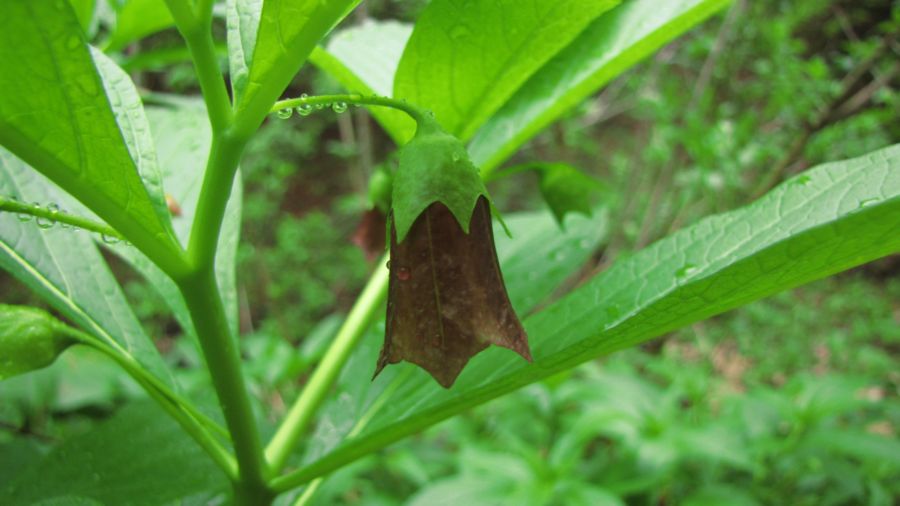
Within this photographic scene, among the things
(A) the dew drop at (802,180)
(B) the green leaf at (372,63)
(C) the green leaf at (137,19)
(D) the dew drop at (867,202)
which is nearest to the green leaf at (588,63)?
(B) the green leaf at (372,63)

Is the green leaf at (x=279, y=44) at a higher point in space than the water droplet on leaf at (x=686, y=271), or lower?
higher

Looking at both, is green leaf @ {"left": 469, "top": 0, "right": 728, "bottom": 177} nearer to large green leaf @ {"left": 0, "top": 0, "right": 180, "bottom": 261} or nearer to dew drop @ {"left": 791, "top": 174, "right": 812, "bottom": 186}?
dew drop @ {"left": 791, "top": 174, "right": 812, "bottom": 186}

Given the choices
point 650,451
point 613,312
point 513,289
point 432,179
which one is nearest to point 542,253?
point 513,289

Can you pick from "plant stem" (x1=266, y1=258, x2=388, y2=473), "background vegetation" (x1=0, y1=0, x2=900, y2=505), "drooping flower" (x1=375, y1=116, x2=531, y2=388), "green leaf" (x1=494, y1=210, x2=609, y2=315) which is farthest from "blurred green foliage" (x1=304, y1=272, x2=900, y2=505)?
"drooping flower" (x1=375, y1=116, x2=531, y2=388)

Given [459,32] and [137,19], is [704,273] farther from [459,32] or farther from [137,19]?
[137,19]

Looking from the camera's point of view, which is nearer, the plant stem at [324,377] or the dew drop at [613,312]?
the dew drop at [613,312]

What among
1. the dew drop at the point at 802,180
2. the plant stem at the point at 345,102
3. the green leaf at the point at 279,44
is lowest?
the dew drop at the point at 802,180

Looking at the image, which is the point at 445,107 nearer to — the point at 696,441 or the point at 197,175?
the point at 197,175

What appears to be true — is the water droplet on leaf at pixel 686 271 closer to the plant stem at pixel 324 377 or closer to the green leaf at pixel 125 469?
the plant stem at pixel 324 377
